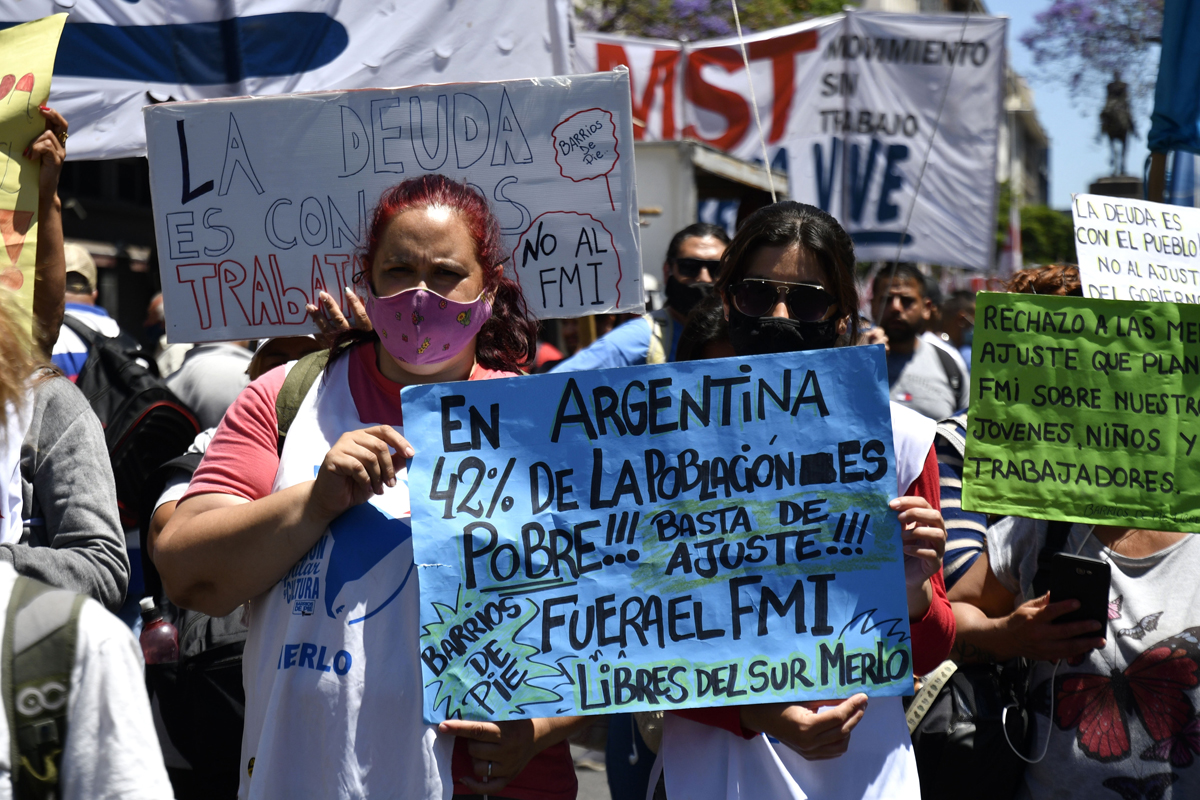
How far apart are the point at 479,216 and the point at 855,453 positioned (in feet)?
2.67

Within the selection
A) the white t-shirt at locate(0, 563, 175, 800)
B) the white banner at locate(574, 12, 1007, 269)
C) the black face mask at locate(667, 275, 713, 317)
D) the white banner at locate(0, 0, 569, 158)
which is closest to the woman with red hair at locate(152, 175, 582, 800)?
the white t-shirt at locate(0, 563, 175, 800)

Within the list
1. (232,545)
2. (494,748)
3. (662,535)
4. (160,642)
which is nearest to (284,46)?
(160,642)

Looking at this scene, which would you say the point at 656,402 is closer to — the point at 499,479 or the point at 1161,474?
the point at 499,479

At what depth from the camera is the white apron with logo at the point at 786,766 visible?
1983 mm

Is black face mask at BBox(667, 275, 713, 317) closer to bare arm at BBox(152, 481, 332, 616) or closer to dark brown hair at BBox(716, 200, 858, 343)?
dark brown hair at BBox(716, 200, 858, 343)

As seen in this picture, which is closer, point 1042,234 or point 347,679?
point 347,679

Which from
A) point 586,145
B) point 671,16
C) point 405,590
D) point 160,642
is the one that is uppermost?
point 671,16

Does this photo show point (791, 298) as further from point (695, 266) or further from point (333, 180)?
point (695, 266)

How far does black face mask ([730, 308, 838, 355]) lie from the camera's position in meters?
2.20

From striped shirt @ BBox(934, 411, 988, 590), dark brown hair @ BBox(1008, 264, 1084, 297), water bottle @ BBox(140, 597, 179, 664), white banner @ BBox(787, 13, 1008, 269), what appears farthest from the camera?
white banner @ BBox(787, 13, 1008, 269)

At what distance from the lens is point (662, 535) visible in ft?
6.66

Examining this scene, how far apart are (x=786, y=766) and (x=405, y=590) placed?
0.72 m

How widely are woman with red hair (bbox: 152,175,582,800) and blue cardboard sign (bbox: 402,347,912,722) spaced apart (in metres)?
0.07

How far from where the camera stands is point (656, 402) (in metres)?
2.05
